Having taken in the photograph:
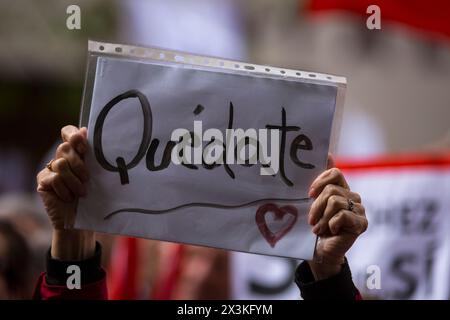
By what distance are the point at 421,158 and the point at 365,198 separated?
27 centimetres

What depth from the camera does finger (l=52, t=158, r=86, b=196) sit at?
1896 millimetres

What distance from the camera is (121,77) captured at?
1.93m

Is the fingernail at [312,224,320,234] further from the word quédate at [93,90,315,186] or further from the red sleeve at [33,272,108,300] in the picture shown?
the red sleeve at [33,272,108,300]

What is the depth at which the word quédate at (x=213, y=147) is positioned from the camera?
75.9 inches

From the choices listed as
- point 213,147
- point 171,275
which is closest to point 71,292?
point 213,147

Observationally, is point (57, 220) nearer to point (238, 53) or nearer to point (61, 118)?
point (238, 53)

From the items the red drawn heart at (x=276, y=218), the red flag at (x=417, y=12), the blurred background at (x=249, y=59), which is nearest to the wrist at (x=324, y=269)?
the red drawn heart at (x=276, y=218)

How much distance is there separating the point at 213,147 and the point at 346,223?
13.0 inches

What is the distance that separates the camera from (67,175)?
190 centimetres

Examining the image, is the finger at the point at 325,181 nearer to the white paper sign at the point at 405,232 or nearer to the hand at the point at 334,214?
the hand at the point at 334,214

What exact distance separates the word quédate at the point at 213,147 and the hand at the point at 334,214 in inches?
2.3

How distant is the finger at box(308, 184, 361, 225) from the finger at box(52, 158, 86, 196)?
1.66ft

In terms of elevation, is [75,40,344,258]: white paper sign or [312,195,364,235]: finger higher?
[75,40,344,258]: white paper sign

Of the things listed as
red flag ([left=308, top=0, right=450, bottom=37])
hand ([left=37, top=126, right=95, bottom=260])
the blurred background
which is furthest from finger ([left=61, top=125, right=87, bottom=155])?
the blurred background
